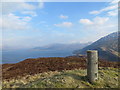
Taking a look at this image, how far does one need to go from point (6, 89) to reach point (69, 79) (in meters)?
5.81

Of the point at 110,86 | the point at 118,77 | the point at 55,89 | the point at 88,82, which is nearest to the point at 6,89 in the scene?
the point at 55,89

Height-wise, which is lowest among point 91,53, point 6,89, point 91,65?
point 6,89

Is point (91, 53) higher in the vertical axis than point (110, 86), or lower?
higher

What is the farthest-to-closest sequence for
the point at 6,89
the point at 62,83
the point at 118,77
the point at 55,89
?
the point at 118,77, the point at 6,89, the point at 62,83, the point at 55,89

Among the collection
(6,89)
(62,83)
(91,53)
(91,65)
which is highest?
(91,53)

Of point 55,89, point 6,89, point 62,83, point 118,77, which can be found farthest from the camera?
point 118,77

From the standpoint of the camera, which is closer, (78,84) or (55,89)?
(55,89)

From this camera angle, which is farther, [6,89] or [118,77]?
[118,77]

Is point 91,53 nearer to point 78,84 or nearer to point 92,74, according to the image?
point 92,74

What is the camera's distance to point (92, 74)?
1156 cm

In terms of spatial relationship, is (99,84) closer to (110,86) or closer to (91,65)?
(110,86)

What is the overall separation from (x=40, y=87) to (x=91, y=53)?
5255 mm

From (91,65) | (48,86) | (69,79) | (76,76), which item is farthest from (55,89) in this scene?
(91,65)

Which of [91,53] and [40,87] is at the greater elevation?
[91,53]
